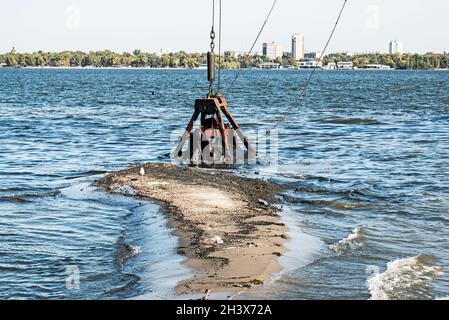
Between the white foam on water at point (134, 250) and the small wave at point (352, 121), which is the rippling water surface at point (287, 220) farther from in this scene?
the small wave at point (352, 121)

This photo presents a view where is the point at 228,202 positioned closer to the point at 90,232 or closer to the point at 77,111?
the point at 90,232

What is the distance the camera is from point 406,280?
1052 centimetres

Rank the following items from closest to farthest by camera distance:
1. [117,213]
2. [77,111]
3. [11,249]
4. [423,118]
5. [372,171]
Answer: [11,249]
[117,213]
[372,171]
[423,118]
[77,111]

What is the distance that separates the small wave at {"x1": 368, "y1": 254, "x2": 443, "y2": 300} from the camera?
32.2 feet

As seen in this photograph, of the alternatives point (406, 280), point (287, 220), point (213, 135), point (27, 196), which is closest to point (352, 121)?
point (213, 135)

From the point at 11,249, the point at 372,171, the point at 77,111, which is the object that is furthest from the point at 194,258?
the point at 77,111

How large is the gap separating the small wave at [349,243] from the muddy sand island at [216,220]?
0.84 meters

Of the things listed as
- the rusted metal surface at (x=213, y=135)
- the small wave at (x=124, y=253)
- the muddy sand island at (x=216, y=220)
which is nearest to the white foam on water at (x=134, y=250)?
the small wave at (x=124, y=253)

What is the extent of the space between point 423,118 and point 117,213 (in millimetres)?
31586

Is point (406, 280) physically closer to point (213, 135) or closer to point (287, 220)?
point (287, 220)

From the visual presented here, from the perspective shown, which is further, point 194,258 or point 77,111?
point 77,111

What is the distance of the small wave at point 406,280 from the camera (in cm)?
981

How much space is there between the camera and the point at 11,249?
12.5 m
